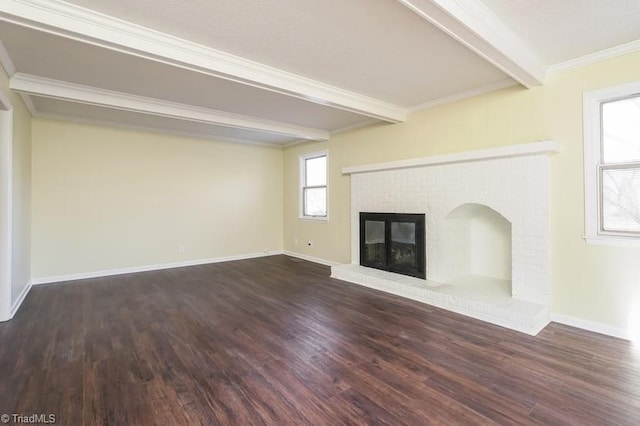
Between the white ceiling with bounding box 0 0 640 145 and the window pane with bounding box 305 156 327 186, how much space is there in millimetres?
2236

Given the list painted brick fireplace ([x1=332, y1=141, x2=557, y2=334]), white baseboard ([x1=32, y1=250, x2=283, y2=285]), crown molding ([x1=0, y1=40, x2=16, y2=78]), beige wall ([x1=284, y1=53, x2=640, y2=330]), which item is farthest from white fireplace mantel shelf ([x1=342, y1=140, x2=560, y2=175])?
crown molding ([x1=0, y1=40, x2=16, y2=78])

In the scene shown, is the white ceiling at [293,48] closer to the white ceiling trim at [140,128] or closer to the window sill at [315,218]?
the white ceiling trim at [140,128]

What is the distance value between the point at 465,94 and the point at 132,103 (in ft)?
14.0

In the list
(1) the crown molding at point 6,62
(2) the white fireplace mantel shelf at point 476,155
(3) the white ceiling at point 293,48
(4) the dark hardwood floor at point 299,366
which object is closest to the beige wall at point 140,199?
(3) the white ceiling at point 293,48

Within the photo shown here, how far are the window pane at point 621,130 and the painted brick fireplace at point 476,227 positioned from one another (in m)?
0.46

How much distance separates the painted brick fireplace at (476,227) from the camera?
3133 millimetres

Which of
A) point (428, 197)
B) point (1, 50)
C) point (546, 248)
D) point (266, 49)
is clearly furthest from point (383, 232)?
point (1, 50)

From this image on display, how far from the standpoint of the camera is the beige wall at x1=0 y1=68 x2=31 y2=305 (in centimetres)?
335

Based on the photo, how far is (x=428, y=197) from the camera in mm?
4137

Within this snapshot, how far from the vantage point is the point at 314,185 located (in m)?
6.49

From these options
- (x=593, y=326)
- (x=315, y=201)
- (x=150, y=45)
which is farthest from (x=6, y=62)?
(x=593, y=326)

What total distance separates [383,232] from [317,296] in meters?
1.52

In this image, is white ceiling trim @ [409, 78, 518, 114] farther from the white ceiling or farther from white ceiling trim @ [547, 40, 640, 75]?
white ceiling trim @ [547, 40, 640, 75]

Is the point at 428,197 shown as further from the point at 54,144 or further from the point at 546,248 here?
the point at 54,144
